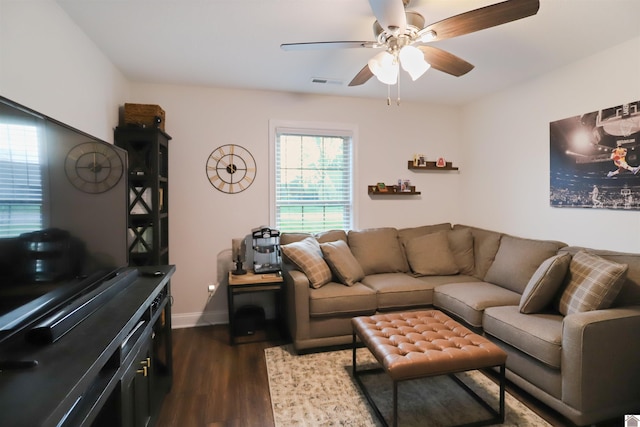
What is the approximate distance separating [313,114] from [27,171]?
9.72ft

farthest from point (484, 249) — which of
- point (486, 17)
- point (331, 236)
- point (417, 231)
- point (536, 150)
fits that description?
point (486, 17)

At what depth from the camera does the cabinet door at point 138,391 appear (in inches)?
54.2

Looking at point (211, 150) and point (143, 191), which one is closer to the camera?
point (143, 191)

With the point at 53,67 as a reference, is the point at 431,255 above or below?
below

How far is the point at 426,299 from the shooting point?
308 centimetres

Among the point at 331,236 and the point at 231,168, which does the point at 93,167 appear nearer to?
the point at 231,168

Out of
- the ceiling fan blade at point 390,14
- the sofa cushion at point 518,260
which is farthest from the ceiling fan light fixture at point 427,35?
the sofa cushion at point 518,260

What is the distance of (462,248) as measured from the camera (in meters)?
3.65

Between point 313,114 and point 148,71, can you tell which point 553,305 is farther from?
point 148,71

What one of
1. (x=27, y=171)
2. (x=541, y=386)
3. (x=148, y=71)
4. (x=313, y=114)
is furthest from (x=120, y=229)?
(x=541, y=386)

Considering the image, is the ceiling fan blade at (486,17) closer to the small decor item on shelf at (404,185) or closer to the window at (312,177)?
the window at (312,177)

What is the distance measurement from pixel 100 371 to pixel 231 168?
259cm

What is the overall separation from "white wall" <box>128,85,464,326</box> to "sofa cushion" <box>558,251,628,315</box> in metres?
2.06

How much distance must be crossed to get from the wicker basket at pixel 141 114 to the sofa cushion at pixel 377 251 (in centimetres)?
225
